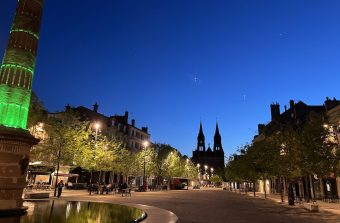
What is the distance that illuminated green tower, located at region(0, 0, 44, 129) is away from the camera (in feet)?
55.0

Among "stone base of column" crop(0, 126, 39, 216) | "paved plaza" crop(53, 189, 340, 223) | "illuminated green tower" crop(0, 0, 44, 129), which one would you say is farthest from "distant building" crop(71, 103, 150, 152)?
"stone base of column" crop(0, 126, 39, 216)

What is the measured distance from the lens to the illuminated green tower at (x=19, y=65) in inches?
659

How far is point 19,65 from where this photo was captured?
17484mm

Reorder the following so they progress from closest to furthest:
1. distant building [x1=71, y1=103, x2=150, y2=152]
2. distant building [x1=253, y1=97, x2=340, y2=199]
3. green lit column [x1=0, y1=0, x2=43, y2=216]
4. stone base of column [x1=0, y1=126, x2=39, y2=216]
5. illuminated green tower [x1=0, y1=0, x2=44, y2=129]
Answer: stone base of column [x1=0, y1=126, x2=39, y2=216]
green lit column [x1=0, y1=0, x2=43, y2=216]
illuminated green tower [x1=0, y1=0, x2=44, y2=129]
distant building [x1=253, y1=97, x2=340, y2=199]
distant building [x1=71, y1=103, x2=150, y2=152]

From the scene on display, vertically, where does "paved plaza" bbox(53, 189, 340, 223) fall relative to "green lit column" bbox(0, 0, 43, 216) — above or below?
below

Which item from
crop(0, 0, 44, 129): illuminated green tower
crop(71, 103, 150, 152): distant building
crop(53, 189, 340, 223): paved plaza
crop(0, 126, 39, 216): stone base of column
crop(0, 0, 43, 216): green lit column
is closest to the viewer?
crop(0, 126, 39, 216): stone base of column

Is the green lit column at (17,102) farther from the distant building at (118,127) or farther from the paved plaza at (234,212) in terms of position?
the distant building at (118,127)

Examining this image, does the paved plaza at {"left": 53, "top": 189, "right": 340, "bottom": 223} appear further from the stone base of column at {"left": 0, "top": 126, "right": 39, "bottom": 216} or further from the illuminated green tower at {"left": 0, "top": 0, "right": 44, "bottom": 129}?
the illuminated green tower at {"left": 0, "top": 0, "right": 44, "bottom": 129}

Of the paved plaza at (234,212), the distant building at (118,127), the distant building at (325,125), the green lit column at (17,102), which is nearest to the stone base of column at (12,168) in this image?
the green lit column at (17,102)

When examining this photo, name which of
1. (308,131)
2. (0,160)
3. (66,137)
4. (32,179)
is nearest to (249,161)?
(308,131)

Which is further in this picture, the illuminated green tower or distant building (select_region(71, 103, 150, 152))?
distant building (select_region(71, 103, 150, 152))

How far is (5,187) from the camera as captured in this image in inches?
600

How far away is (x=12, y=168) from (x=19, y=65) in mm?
5967

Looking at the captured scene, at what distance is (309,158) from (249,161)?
69.3 ft
